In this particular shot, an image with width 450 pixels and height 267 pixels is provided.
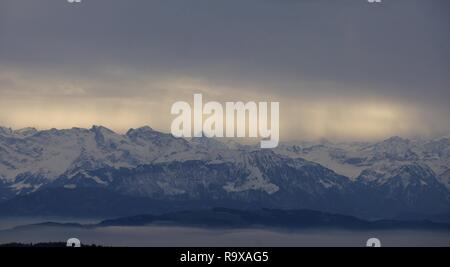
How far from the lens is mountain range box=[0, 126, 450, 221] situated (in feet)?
177

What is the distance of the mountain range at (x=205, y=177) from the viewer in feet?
177

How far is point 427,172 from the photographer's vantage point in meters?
58.2

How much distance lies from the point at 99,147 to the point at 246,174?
10.4 meters

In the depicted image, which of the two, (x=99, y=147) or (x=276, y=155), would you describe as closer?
(x=99, y=147)

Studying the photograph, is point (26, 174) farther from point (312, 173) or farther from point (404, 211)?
point (404, 211)

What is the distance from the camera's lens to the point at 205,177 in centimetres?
5625
